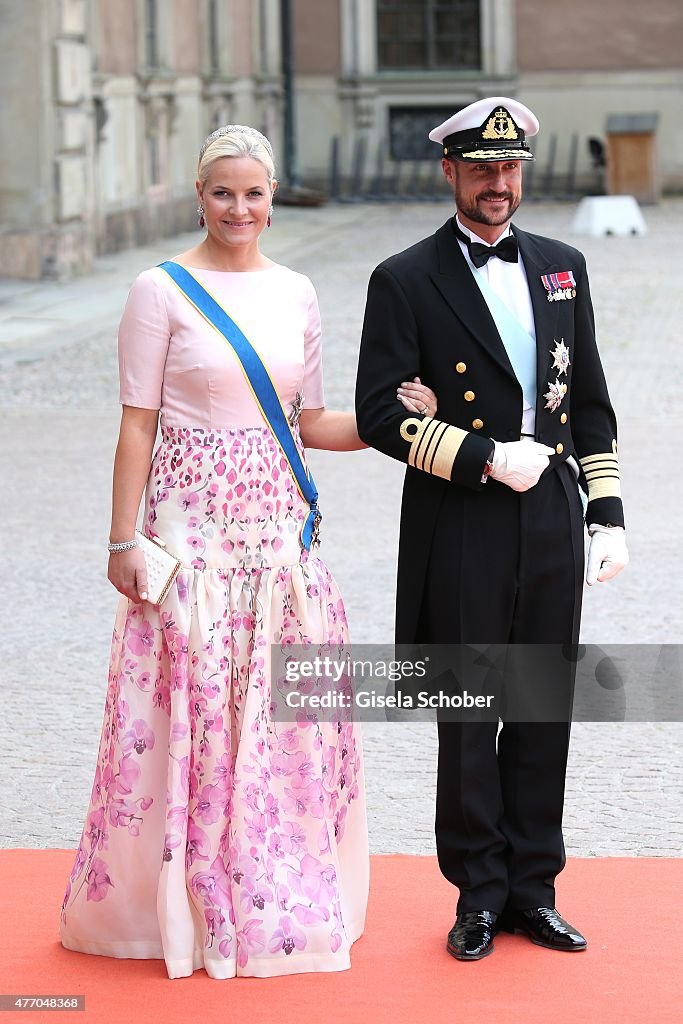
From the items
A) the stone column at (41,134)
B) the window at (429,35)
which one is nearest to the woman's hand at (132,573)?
the stone column at (41,134)

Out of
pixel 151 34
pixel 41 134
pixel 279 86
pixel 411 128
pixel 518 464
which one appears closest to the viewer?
pixel 518 464

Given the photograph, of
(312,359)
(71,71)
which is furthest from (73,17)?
(312,359)

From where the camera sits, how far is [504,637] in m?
3.61

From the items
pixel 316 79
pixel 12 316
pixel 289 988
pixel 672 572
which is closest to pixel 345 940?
pixel 289 988

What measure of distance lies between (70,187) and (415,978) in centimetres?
1439

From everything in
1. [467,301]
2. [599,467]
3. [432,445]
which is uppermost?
[467,301]

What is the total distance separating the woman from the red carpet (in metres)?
0.08

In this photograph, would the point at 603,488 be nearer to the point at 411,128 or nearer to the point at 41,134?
the point at 41,134

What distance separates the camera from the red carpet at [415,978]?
345cm

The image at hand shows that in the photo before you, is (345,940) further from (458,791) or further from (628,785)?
(628,785)

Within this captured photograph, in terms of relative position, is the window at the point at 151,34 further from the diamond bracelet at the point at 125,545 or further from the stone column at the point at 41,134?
the diamond bracelet at the point at 125,545

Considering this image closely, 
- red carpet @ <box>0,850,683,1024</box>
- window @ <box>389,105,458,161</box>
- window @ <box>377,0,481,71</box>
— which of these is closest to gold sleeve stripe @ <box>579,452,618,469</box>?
red carpet @ <box>0,850,683,1024</box>

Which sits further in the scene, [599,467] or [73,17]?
[73,17]

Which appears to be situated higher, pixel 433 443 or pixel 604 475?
pixel 433 443
